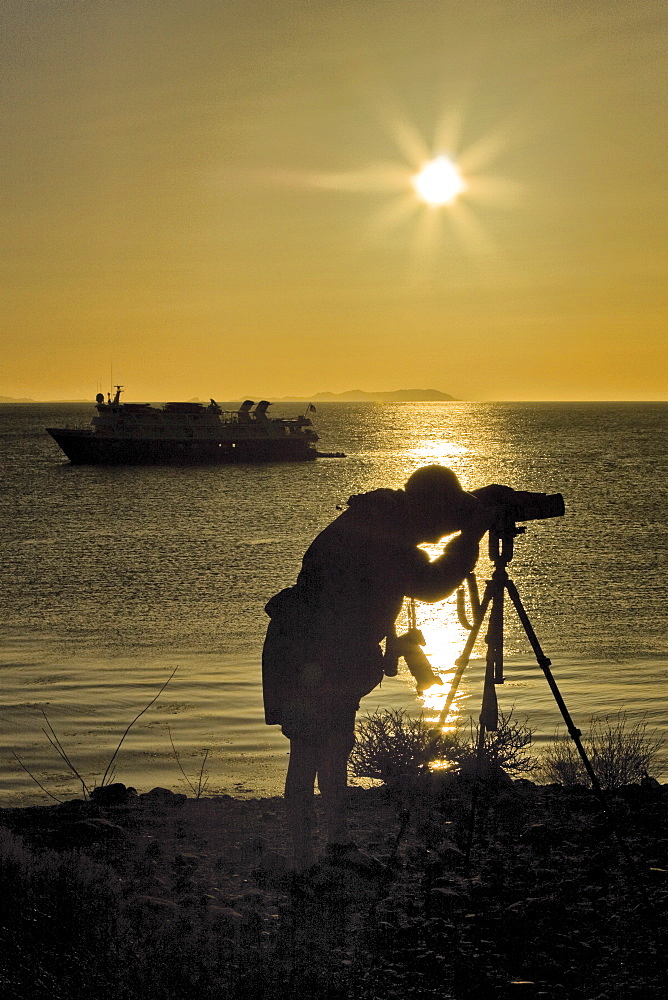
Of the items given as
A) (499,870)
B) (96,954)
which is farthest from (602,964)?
(96,954)

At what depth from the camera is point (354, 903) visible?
4184 mm

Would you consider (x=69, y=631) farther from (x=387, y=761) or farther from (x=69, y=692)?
(x=387, y=761)

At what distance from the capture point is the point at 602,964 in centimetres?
370

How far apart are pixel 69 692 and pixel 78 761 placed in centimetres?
285

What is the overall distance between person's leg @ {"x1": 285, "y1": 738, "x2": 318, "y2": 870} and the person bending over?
0.34 ft

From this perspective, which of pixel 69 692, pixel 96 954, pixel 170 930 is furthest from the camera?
pixel 69 692

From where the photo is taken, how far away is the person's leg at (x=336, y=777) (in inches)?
172

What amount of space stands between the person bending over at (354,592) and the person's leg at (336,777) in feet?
0.10

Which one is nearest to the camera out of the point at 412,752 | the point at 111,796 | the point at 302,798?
the point at 302,798

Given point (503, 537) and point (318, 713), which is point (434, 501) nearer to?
point (503, 537)

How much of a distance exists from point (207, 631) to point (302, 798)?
432 inches

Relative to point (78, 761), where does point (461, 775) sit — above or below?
above

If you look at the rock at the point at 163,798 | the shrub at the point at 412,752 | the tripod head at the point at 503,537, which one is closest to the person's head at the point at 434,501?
the tripod head at the point at 503,537

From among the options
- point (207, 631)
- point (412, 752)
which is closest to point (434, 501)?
point (412, 752)
